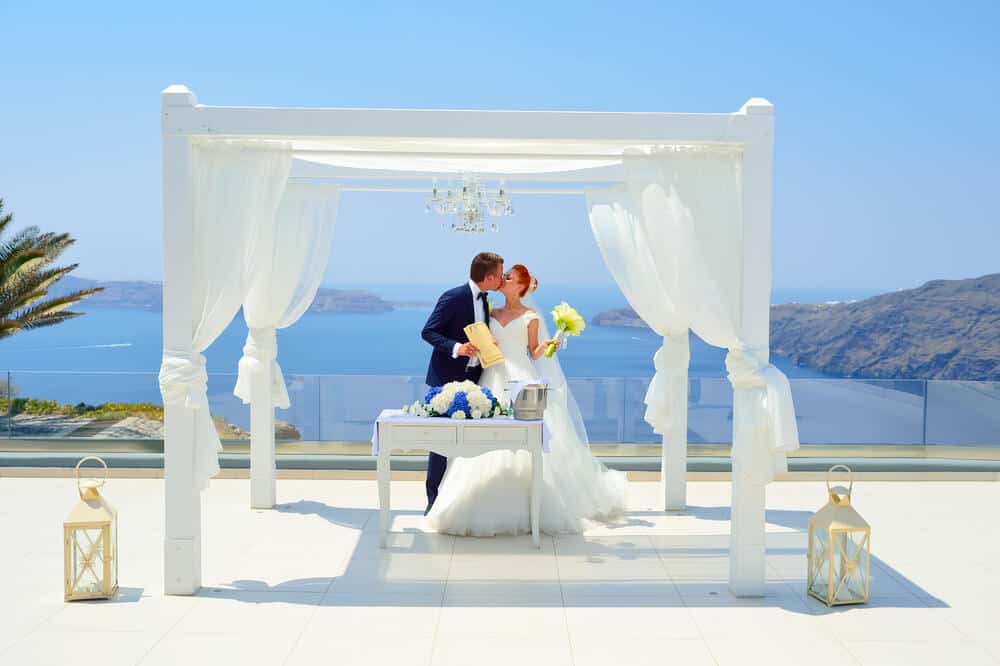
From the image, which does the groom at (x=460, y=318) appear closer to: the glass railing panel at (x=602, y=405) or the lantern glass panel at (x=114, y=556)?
the glass railing panel at (x=602, y=405)

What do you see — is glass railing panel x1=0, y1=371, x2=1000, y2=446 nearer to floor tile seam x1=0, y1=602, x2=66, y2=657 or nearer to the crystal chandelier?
the crystal chandelier

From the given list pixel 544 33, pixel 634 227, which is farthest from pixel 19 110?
pixel 634 227

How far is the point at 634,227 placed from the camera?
698 centimetres

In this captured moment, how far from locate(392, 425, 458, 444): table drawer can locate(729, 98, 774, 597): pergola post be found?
168 cm

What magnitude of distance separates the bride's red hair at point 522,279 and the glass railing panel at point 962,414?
421 centimetres

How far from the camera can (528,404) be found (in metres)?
6.35

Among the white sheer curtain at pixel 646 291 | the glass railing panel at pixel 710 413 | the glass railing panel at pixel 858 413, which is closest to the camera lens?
the white sheer curtain at pixel 646 291

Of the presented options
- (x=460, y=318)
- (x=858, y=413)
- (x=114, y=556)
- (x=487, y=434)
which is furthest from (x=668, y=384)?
(x=114, y=556)

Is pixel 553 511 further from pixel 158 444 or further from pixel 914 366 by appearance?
pixel 914 366

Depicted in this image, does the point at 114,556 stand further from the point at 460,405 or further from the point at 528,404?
the point at 528,404

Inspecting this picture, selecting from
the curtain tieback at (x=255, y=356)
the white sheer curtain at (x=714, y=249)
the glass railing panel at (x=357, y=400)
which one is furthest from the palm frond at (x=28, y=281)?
the white sheer curtain at (x=714, y=249)

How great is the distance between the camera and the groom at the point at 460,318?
7121mm

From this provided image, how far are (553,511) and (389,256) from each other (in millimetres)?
40558

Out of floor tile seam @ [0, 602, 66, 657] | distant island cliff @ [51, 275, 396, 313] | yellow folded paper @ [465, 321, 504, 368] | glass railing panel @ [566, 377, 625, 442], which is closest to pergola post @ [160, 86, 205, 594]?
floor tile seam @ [0, 602, 66, 657]
